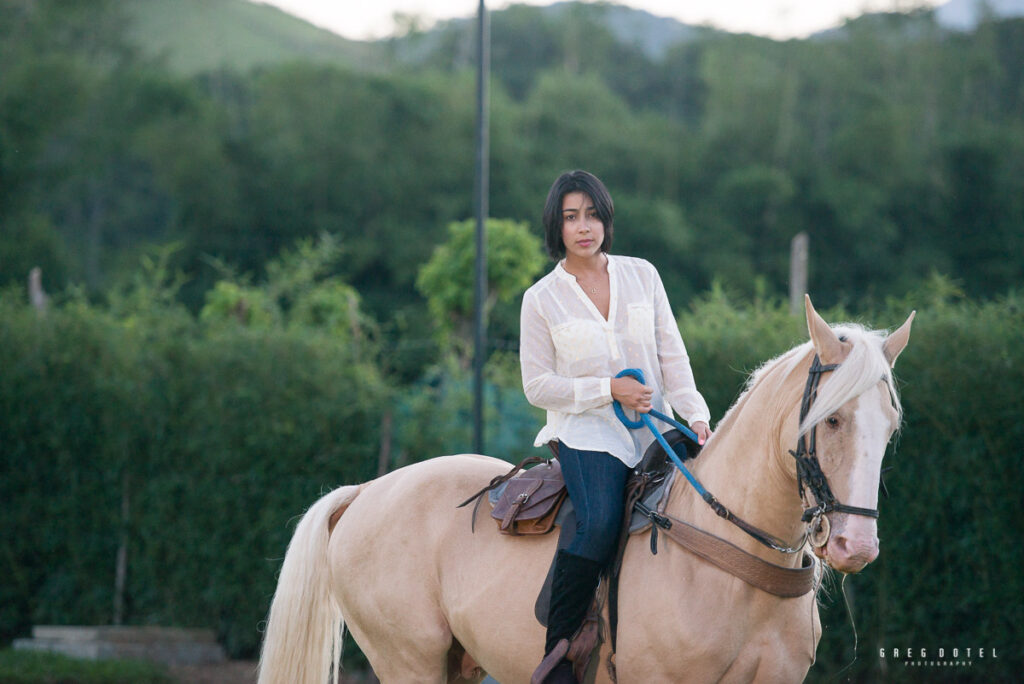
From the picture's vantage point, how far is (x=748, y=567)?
334 cm

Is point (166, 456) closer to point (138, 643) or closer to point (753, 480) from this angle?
point (138, 643)

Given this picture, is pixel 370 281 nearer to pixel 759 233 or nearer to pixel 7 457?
pixel 759 233

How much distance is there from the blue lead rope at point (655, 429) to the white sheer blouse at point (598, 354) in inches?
2.1

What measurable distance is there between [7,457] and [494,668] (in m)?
7.29

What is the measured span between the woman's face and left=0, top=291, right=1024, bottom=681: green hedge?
4.09 meters

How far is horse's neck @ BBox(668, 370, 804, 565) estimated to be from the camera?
→ 329 cm

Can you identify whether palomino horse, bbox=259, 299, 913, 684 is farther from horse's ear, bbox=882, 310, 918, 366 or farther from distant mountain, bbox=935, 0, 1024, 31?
distant mountain, bbox=935, 0, 1024, 31

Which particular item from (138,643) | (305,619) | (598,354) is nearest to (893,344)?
(598,354)

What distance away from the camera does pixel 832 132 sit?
39.2 meters

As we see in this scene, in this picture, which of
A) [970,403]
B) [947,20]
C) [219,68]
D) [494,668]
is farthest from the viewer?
[219,68]

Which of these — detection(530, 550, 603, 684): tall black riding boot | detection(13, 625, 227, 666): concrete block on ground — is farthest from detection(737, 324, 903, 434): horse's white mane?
detection(13, 625, 227, 666): concrete block on ground

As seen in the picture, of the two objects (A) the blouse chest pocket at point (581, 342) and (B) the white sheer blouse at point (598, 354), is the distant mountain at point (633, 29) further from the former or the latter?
(A) the blouse chest pocket at point (581, 342)

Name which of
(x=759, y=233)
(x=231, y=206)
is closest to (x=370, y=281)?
(x=231, y=206)

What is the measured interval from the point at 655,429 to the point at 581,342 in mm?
421
